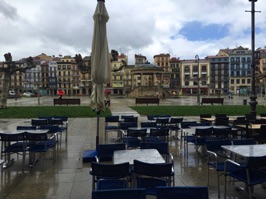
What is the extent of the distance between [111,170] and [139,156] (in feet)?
3.27

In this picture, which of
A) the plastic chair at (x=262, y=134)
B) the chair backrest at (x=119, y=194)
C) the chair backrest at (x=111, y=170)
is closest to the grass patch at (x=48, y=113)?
the plastic chair at (x=262, y=134)

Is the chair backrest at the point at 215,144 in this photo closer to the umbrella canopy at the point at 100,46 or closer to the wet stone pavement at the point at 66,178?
the wet stone pavement at the point at 66,178

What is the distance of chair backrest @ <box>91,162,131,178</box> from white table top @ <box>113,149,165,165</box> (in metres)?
0.45

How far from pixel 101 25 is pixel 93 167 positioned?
14.7 feet

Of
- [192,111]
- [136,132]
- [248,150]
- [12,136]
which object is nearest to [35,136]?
[12,136]

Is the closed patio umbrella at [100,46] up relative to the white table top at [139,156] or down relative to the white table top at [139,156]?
up

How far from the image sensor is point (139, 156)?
506 centimetres

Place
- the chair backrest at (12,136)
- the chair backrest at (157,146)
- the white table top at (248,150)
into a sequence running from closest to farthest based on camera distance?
the white table top at (248,150) < the chair backrest at (157,146) < the chair backrest at (12,136)

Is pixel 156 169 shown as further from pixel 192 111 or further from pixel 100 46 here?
pixel 192 111

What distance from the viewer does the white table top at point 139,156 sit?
4.77m

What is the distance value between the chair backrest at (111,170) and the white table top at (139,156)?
45cm

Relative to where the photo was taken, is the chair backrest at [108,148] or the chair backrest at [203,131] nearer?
the chair backrest at [108,148]

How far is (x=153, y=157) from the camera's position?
16.4 feet

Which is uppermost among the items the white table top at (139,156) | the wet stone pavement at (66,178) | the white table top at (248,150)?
the white table top at (248,150)
